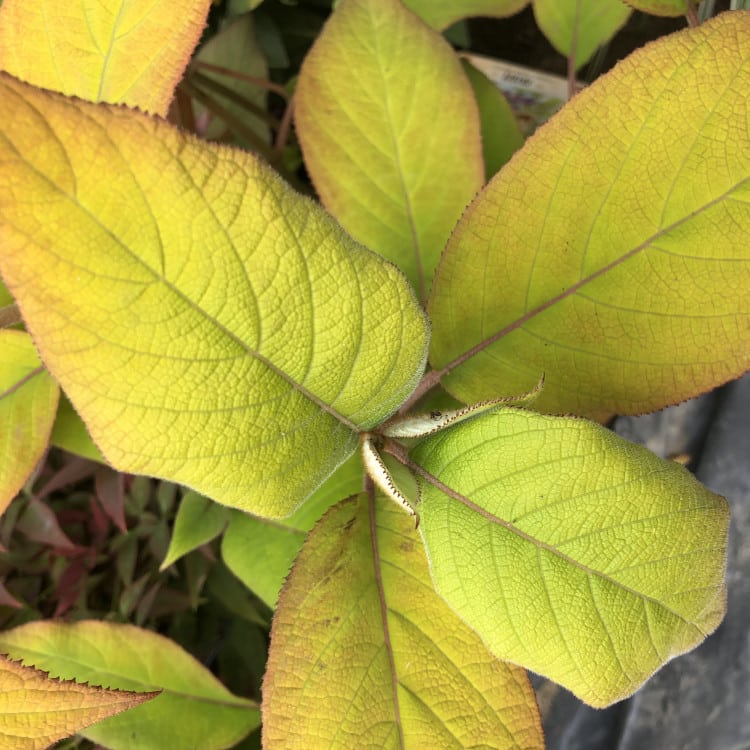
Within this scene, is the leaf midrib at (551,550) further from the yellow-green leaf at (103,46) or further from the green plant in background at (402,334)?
the yellow-green leaf at (103,46)

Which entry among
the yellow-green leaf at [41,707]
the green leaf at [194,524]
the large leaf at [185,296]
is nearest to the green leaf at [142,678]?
the green leaf at [194,524]

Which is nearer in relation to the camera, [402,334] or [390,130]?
[402,334]

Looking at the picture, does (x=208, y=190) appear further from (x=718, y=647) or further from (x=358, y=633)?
(x=718, y=647)

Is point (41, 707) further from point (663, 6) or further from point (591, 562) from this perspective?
point (663, 6)

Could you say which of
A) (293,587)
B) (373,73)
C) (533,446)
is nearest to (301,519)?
(293,587)

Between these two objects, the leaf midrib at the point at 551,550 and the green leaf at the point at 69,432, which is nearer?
the leaf midrib at the point at 551,550

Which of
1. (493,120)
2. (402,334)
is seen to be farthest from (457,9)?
(402,334)

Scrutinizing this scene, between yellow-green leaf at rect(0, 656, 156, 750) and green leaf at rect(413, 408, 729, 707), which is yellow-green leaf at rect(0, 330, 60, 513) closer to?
yellow-green leaf at rect(0, 656, 156, 750)
